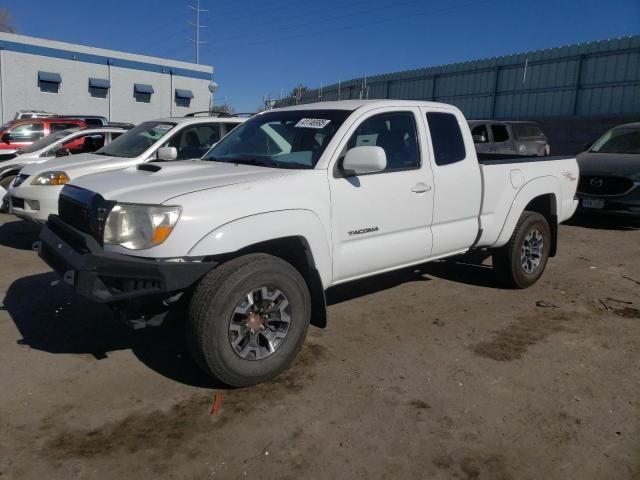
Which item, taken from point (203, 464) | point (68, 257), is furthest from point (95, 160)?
point (203, 464)

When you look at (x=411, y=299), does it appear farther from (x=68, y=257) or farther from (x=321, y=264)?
(x=68, y=257)

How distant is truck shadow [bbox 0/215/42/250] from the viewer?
754 cm

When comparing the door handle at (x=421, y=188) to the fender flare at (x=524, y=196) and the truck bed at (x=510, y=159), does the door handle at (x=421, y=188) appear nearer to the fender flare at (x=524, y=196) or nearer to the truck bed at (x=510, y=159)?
the truck bed at (x=510, y=159)

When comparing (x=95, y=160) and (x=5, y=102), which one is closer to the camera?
(x=95, y=160)

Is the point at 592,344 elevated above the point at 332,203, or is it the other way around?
the point at 332,203

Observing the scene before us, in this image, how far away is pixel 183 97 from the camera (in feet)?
113

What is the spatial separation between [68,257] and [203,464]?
1.56 metres

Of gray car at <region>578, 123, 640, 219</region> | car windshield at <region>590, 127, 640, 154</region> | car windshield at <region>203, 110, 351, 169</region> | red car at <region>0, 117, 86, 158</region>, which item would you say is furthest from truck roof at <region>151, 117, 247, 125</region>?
car windshield at <region>590, 127, 640, 154</region>

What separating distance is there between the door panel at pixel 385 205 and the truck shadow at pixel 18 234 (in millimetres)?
5298

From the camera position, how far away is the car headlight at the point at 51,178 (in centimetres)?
694

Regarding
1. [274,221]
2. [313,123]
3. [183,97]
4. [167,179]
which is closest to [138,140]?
[313,123]

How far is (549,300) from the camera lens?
555cm

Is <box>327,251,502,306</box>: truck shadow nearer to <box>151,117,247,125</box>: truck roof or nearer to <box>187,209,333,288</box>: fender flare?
<box>187,209,333,288</box>: fender flare

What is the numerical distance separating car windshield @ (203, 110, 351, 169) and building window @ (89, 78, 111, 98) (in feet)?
94.9
